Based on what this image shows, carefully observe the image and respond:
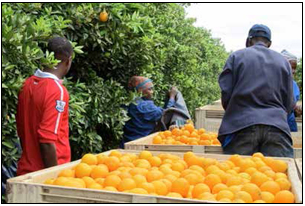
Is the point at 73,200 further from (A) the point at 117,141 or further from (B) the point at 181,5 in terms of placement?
(B) the point at 181,5

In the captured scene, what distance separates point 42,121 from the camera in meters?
3.18

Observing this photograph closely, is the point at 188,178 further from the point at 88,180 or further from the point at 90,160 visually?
the point at 90,160

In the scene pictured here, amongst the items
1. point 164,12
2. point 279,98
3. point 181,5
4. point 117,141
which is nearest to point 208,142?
point 279,98

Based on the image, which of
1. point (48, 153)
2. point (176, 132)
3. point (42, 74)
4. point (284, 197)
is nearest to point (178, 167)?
point (284, 197)

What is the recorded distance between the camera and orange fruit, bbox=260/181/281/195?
2.51 meters

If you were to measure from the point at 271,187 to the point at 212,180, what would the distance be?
13.1 inches

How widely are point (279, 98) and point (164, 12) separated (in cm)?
483

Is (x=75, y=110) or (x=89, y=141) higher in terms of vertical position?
(x=75, y=110)

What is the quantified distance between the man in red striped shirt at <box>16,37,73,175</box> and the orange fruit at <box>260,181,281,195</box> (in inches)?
58.8

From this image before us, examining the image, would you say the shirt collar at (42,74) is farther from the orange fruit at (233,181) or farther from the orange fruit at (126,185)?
the orange fruit at (233,181)

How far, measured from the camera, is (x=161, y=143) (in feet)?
15.2

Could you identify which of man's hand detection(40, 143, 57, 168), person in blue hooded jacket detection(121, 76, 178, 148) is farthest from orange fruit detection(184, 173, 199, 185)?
person in blue hooded jacket detection(121, 76, 178, 148)

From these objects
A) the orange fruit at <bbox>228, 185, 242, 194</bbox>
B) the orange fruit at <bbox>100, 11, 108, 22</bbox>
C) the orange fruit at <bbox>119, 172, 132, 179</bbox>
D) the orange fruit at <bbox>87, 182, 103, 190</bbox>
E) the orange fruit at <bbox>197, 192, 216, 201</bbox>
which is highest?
the orange fruit at <bbox>100, 11, 108, 22</bbox>

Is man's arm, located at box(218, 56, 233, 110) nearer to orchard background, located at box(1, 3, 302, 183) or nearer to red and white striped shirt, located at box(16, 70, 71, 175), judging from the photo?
orchard background, located at box(1, 3, 302, 183)
